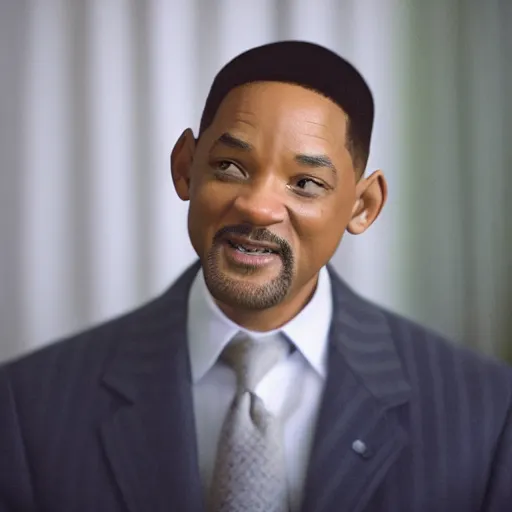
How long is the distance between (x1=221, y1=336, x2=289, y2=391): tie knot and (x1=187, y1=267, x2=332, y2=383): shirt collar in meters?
0.01

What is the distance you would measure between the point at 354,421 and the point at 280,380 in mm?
121

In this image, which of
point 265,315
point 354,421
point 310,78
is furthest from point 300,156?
point 354,421

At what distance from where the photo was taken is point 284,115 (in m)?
0.93

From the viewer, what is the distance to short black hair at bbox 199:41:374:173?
3.18 feet

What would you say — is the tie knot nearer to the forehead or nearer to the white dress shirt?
the white dress shirt

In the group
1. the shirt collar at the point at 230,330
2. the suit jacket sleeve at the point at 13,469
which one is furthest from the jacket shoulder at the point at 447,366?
the suit jacket sleeve at the point at 13,469

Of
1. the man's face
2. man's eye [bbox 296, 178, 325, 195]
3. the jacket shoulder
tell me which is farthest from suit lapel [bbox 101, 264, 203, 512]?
the jacket shoulder

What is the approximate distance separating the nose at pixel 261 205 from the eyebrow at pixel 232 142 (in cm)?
5

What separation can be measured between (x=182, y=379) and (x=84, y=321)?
A: 19cm

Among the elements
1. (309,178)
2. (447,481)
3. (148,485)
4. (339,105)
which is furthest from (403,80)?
(148,485)

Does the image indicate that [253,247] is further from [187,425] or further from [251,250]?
[187,425]

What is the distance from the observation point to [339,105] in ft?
3.20

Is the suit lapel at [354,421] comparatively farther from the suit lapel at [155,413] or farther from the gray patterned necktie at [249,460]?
the suit lapel at [155,413]

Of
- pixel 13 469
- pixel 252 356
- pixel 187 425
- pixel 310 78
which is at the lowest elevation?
pixel 13 469
